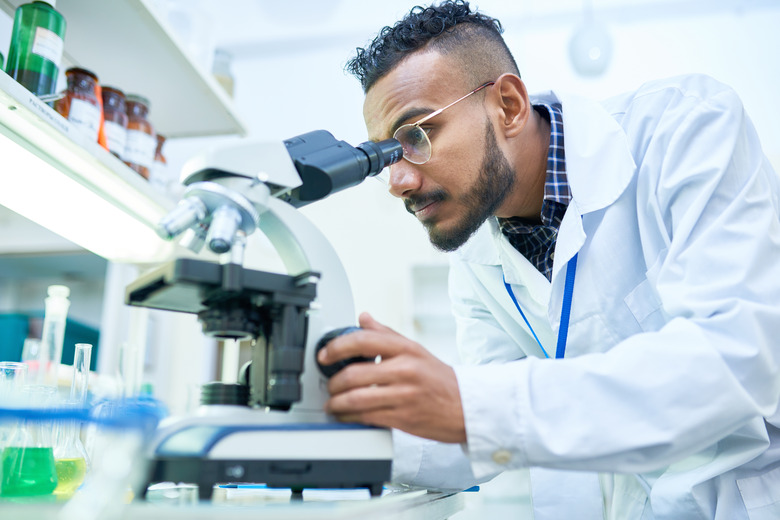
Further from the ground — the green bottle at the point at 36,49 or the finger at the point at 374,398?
the green bottle at the point at 36,49

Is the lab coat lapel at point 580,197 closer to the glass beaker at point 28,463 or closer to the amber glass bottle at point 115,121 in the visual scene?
the glass beaker at point 28,463

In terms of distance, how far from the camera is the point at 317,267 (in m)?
0.89

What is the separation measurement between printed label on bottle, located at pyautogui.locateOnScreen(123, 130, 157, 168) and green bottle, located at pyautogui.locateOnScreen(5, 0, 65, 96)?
0.39 m

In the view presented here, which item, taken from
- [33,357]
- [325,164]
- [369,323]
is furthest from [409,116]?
[33,357]

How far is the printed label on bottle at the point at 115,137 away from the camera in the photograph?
157cm

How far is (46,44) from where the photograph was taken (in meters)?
1.25

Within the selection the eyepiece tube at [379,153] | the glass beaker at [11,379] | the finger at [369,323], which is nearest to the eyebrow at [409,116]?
the eyepiece tube at [379,153]

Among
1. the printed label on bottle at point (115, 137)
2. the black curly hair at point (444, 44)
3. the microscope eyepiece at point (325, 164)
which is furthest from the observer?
the printed label on bottle at point (115, 137)

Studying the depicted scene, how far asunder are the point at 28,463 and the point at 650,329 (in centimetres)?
108

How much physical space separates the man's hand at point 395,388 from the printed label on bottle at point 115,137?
1079 mm

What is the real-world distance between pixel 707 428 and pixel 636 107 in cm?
74

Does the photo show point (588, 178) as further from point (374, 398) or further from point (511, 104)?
point (374, 398)

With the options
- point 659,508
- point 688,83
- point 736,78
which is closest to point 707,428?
point 659,508

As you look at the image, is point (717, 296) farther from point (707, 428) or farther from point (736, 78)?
point (736, 78)
